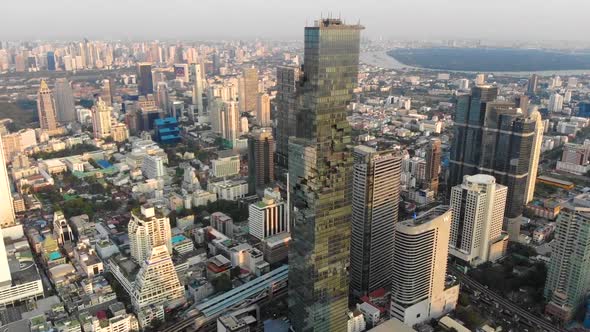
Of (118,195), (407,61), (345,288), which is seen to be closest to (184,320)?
(345,288)

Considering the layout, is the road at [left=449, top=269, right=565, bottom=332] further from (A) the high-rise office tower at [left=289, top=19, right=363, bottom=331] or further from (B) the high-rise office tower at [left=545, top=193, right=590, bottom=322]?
(A) the high-rise office tower at [left=289, top=19, right=363, bottom=331]

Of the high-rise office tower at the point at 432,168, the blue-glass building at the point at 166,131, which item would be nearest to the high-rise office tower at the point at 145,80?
the blue-glass building at the point at 166,131

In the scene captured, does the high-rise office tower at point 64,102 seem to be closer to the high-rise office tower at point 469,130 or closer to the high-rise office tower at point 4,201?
the high-rise office tower at point 4,201

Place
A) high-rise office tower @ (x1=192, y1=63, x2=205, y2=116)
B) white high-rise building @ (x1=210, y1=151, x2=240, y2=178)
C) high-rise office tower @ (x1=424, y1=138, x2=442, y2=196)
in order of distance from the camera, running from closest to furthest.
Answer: high-rise office tower @ (x1=424, y1=138, x2=442, y2=196), white high-rise building @ (x1=210, y1=151, x2=240, y2=178), high-rise office tower @ (x1=192, y1=63, x2=205, y2=116)

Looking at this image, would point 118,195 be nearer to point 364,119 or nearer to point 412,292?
point 412,292

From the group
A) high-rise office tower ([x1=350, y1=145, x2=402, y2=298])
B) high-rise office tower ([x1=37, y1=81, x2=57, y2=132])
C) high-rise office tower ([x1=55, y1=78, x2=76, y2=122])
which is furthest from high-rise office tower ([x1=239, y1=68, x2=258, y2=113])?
high-rise office tower ([x1=350, y1=145, x2=402, y2=298])

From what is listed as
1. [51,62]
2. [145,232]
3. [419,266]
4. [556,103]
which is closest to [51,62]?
[51,62]
